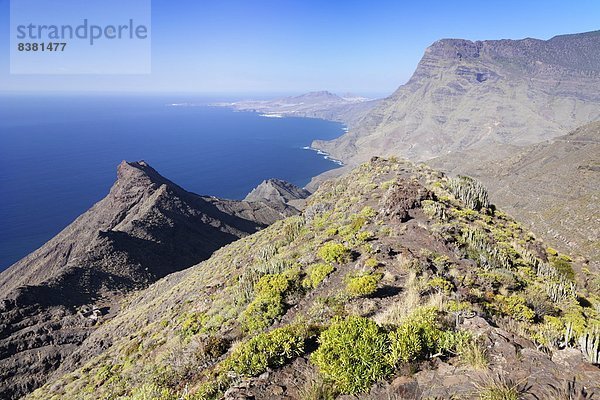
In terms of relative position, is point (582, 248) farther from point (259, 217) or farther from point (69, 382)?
point (259, 217)

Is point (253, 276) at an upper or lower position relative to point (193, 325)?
upper

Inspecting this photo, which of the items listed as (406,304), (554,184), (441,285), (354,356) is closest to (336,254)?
(441,285)

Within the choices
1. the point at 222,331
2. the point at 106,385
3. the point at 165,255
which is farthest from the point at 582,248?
the point at 165,255

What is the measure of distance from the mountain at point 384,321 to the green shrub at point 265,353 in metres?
0.03

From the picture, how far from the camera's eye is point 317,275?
48.5 feet

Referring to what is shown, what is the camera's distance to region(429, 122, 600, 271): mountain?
57.8 meters

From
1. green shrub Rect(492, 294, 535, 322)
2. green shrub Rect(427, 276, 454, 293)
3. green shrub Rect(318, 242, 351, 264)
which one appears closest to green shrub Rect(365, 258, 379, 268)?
green shrub Rect(318, 242, 351, 264)

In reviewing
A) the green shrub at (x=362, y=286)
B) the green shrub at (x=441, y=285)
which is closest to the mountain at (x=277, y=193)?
the green shrub at (x=362, y=286)

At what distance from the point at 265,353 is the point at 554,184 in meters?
100

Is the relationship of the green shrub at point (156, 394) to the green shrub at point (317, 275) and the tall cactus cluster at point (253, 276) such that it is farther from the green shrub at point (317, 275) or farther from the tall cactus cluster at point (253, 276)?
the tall cactus cluster at point (253, 276)

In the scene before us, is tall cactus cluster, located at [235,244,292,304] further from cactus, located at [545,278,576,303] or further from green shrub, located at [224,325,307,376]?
cactus, located at [545,278,576,303]

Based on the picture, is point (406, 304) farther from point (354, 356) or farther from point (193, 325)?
point (193, 325)

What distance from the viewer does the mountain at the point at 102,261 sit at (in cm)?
3512

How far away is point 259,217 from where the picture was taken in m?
100
